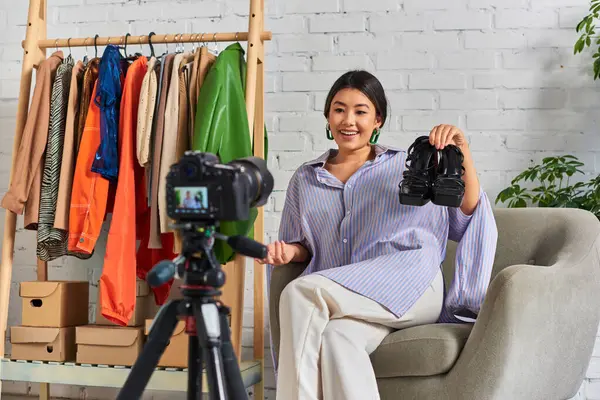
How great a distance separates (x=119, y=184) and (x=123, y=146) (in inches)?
5.4

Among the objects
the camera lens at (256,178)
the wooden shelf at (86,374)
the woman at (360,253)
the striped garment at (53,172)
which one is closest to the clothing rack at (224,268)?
the wooden shelf at (86,374)

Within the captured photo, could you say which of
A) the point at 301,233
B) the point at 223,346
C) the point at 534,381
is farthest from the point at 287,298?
the point at 223,346

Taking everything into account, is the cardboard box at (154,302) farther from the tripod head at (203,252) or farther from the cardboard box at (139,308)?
the tripod head at (203,252)

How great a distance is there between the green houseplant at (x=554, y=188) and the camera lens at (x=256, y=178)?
1.69 metres

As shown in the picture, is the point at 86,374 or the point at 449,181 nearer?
the point at 449,181

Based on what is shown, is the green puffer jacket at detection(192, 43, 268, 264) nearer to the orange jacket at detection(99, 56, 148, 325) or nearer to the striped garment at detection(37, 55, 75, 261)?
the orange jacket at detection(99, 56, 148, 325)

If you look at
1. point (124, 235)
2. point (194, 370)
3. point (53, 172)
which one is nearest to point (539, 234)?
point (124, 235)

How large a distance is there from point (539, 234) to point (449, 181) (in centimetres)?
48

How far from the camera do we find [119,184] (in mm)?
2701

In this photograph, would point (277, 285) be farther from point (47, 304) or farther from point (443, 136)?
A: point (47, 304)

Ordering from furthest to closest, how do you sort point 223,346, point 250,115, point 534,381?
point 250,115 < point 534,381 < point 223,346

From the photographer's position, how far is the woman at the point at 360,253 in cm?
193

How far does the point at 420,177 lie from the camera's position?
2117 mm

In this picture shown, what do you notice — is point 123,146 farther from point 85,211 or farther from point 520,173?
point 520,173
